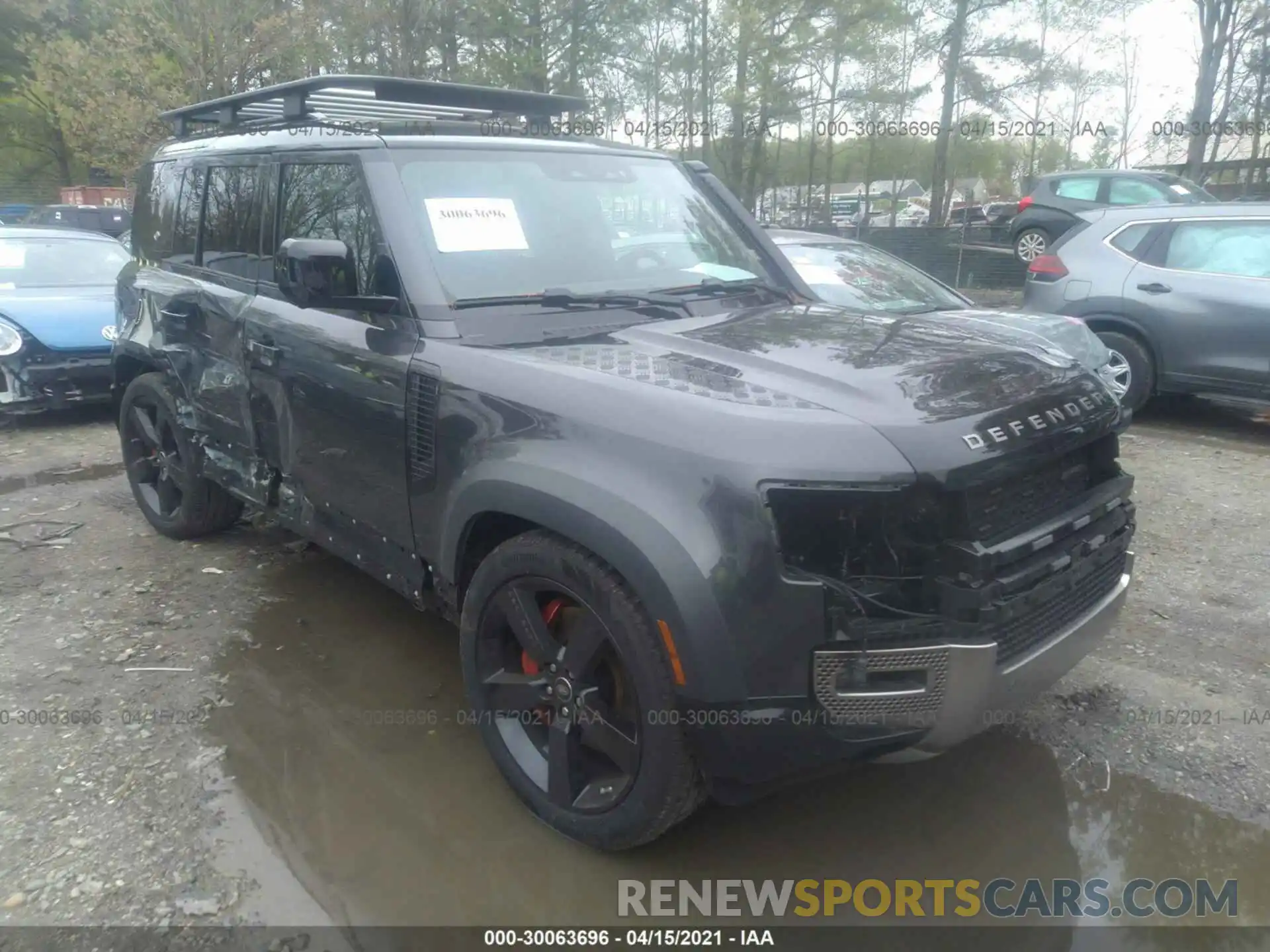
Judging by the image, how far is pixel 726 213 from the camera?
3.94 m

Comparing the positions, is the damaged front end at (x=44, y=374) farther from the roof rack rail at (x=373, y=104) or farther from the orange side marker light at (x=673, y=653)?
the orange side marker light at (x=673, y=653)

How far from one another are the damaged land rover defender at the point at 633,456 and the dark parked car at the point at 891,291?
2.28 metres

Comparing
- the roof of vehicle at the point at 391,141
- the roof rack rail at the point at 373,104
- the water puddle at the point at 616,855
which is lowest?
the water puddle at the point at 616,855

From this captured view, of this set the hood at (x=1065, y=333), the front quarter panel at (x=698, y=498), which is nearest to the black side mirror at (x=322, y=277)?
the front quarter panel at (x=698, y=498)

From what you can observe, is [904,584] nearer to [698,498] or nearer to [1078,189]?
[698,498]

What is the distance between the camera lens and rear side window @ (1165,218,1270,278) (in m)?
6.72

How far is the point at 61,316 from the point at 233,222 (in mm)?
4579

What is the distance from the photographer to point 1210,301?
267 inches

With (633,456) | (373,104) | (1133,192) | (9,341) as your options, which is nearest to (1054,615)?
(633,456)

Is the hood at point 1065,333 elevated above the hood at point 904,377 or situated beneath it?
situated beneath

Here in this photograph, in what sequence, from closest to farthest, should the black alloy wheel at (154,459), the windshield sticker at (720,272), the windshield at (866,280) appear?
1. the windshield sticker at (720,272)
2. the black alloy wheel at (154,459)
3. the windshield at (866,280)

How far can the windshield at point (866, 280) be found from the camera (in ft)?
19.7

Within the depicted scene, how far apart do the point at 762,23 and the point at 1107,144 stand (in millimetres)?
18161

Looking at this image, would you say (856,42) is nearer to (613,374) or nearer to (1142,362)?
(1142,362)
